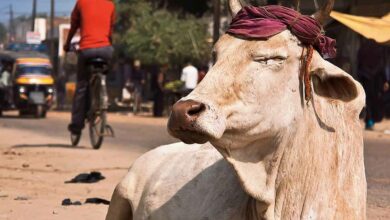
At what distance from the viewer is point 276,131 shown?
3383 millimetres

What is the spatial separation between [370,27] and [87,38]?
25.3ft

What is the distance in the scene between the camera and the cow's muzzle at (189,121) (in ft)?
10.2

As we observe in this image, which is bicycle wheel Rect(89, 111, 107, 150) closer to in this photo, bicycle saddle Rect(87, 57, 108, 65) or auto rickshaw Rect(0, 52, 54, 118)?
bicycle saddle Rect(87, 57, 108, 65)

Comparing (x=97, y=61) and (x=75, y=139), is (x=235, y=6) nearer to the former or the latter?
(x=97, y=61)

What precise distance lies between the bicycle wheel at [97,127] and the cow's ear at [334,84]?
7.76 m

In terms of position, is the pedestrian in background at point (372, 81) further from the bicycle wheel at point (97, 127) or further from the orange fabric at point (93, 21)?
the orange fabric at point (93, 21)

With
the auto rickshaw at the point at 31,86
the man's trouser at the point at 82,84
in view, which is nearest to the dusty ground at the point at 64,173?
the man's trouser at the point at 82,84

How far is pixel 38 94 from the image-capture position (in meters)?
25.8

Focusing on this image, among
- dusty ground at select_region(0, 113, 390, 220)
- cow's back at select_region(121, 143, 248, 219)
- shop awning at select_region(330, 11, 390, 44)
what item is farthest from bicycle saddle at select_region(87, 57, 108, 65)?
shop awning at select_region(330, 11, 390, 44)

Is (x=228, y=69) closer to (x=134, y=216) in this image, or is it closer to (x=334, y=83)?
(x=334, y=83)

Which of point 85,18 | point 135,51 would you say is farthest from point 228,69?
point 135,51

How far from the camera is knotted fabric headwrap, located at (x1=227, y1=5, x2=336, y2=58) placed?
11.2 ft

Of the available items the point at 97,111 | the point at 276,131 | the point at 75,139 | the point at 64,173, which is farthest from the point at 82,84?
the point at 276,131

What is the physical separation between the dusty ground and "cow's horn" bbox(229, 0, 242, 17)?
2857 millimetres
